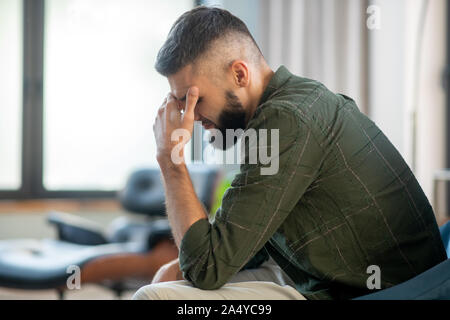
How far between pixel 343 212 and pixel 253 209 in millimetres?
181

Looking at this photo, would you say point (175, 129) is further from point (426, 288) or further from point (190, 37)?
point (426, 288)

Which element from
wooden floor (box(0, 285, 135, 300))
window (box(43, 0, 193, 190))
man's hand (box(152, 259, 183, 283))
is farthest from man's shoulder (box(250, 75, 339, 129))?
window (box(43, 0, 193, 190))

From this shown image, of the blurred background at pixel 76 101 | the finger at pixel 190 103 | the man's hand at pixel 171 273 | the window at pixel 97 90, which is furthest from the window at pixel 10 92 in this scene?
the finger at pixel 190 103

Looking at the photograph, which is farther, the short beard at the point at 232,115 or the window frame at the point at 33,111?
the window frame at the point at 33,111

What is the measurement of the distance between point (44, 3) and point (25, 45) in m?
0.32

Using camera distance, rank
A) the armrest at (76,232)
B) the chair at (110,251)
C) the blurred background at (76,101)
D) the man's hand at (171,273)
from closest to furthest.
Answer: the man's hand at (171,273) → the chair at (110,251) → the armrest at (76,232) → the blurred background at (76,101)

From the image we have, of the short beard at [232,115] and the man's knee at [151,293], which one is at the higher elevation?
the short beard at [232,115]

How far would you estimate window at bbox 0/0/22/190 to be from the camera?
11.8ft

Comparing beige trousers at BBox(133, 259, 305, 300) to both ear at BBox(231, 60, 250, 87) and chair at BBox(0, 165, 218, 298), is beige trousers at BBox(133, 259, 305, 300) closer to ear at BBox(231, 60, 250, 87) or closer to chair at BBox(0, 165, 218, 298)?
ear at BBox(231, 60, 250, 87)

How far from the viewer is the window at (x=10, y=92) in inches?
141

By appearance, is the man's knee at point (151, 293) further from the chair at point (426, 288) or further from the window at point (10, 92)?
the window at point (10, 92)

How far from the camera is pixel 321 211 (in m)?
0.97

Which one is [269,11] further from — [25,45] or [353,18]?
[25,45]
